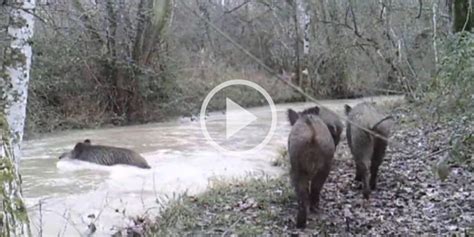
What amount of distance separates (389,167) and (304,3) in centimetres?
1735

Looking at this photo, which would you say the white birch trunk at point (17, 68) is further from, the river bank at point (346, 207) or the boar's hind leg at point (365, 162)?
the boar's hind leg at point (365, 162)

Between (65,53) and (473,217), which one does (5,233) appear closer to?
(473,217)

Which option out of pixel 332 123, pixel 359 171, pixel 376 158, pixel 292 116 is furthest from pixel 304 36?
pixel 292 116

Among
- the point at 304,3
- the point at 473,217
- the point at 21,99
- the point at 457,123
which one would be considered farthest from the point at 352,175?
the point at 304,3

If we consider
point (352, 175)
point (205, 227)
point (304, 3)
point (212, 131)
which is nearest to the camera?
point (205, 227)

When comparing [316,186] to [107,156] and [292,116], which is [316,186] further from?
[107,156]

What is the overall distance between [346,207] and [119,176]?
5208 millimetres

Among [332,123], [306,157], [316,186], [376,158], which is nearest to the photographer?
[306,157]

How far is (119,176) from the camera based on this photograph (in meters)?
10.8

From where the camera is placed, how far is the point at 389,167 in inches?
346

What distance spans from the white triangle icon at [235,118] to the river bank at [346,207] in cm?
796

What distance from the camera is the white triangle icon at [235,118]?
58.3ft

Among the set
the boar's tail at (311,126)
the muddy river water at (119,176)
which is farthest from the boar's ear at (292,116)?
the muddy river water at (119,176)

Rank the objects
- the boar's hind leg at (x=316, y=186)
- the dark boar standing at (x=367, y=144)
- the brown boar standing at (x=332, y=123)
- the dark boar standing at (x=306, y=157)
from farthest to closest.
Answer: the brown boar standing at (x=332, y=123)
the dark boar standing at (x=367, y=144)
the boar's hind leg at (x=316, y=186)
the dark boar standing at (x=306, y=157)
